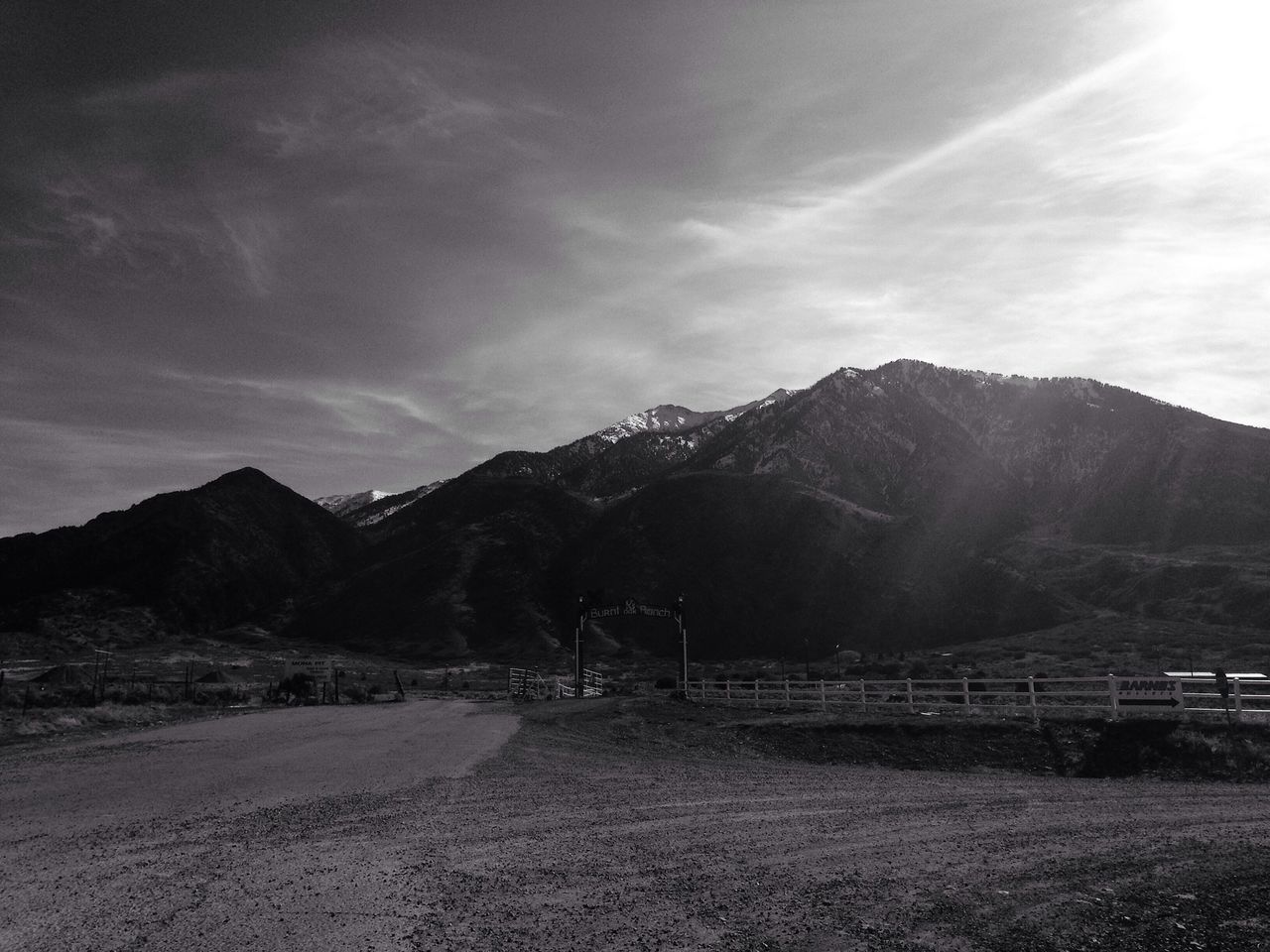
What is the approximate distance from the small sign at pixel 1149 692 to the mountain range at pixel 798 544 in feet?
288

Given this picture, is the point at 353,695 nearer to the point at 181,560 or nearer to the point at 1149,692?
the point at 1149,692

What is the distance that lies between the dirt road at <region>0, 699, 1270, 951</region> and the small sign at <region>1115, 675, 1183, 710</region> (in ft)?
17.4

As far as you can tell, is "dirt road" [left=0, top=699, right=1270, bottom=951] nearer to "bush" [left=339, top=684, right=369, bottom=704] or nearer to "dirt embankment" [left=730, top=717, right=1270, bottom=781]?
"dirt embankment" [left=730, top=717, right=1270, bottom=781]

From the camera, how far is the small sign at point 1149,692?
20.2m

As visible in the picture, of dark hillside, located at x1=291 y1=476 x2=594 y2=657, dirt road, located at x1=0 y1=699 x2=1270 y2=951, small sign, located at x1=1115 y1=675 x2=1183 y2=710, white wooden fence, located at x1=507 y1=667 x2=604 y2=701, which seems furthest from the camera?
dark hillside, located at x1=291 y1=476 x2=594 y2=657

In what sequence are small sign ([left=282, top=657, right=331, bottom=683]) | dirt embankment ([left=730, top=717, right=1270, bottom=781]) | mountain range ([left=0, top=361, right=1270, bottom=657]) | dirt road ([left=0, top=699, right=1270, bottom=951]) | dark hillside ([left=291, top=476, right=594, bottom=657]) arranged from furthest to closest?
dark hillside ([left=291, top=476, right=594, bottom=657]) → mountain range ([left=0, top=361, right=1270, bottom=657]) → small sign ([left=282, top=657, right=331, bottom=683]) → dirt embankment ([left=730, top=717, right=1270, bottom=781]) → dirt road ([left=0, top=699, right=1270, bottom=951])

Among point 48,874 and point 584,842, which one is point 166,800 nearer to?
point 48,874

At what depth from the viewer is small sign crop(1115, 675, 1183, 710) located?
2017 centimetres

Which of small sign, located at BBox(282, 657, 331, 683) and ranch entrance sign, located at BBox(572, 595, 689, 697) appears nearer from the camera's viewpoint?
ranch entrance sign, located at BBox(572, 595, 689, 697)

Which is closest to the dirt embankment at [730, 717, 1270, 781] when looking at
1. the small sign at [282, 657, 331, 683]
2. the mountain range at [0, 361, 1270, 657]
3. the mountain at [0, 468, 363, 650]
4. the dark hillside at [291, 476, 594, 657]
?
the small sign at [282, 657, 331, 683]

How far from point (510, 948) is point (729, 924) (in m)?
1.74

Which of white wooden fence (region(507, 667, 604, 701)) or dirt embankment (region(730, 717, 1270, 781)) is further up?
dirt embankment (region(730, 717, 1270, 781))

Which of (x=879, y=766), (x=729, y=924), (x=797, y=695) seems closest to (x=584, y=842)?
(x=729, y=924)

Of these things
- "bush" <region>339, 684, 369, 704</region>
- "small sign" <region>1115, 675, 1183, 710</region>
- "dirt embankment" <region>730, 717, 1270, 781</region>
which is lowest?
"bush" <region>339, 684, 369, 704</region>
